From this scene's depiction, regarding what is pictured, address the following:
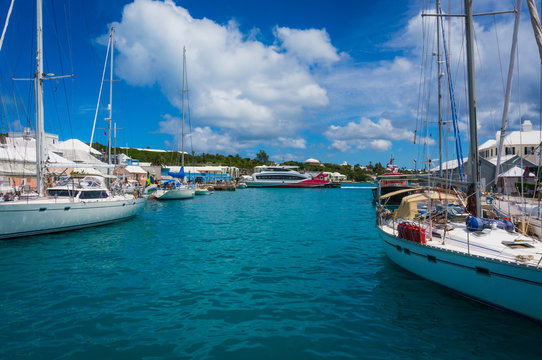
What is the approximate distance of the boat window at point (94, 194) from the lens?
20027mm

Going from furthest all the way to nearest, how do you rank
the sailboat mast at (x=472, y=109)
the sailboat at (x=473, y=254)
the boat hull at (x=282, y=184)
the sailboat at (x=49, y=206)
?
the boat hull at (x=282, y=184) < the sailboat at (x=49, y=206) < the sailboat mast at (x=472, y=109) < the sailboat at (x=473, y=254)

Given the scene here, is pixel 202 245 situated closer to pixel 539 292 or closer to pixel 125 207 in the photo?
pixel 125 207

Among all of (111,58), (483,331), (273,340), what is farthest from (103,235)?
(111,58)

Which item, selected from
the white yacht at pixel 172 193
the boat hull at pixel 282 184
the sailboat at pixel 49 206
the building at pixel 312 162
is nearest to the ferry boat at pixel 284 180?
the boat hull at pixel 282 184

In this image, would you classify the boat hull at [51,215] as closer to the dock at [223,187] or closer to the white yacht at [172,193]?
the white yacht at [172,193]

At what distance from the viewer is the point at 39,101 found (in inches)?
746

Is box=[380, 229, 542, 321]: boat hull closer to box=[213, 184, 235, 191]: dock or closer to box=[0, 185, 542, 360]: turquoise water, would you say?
box=[0, 185, 542, 360]: turquoise water

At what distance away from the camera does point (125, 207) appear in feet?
75.5

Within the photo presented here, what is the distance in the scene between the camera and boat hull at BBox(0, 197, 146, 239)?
15.7 meters

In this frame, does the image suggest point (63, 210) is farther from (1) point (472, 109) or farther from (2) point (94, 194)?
(1) point (472, 109)

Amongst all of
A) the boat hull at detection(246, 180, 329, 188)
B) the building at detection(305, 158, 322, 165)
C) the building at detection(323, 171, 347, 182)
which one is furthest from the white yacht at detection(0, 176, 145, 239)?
the building at detection(305, 158, 322, 165)

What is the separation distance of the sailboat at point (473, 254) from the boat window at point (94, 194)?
710 inches

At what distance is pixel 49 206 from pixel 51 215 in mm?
536

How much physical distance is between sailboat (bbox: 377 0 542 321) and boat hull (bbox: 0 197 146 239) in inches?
674
